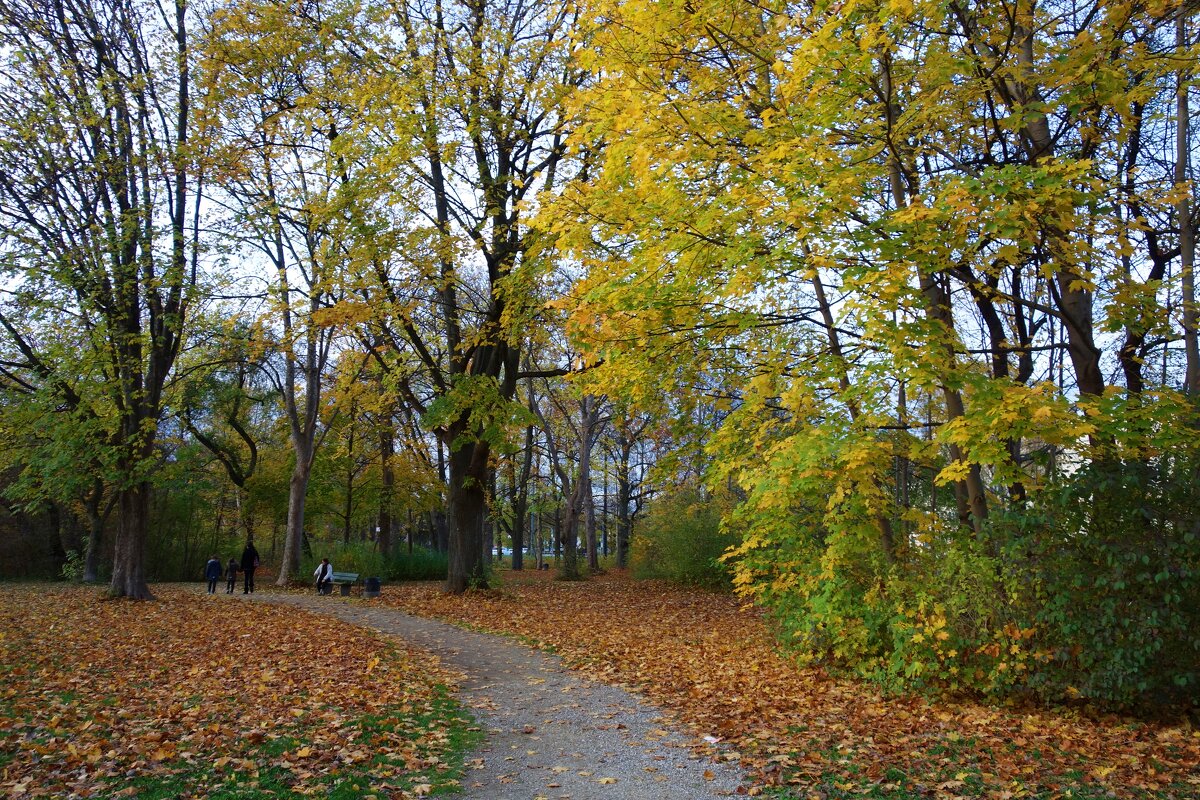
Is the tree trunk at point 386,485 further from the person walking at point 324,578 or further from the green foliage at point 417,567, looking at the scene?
the person walking at point 324,578

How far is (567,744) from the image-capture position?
20.2ft

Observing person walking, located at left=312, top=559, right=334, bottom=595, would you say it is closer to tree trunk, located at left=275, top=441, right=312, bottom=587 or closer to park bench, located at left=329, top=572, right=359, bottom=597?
park bench, located at left=329, top=572, right=359, bottom=597

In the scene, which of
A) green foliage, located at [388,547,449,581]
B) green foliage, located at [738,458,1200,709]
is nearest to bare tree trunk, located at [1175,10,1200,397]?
green foliage, located at [738,458,1200,709]

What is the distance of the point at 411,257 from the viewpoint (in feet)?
52.9

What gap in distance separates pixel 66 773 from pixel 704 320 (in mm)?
6222

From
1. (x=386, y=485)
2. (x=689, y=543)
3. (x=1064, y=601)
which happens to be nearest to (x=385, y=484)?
(x=386, y=485)

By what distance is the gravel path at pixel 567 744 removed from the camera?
5.09 meters

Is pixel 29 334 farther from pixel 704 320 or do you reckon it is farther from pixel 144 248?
pixel 704 320

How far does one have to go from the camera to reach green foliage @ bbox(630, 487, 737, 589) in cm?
2172

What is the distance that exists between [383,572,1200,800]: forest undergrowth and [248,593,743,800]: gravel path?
0.33 meters

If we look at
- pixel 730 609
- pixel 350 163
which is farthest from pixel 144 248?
pixel 730 609

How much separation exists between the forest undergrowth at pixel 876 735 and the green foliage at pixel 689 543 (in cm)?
1051

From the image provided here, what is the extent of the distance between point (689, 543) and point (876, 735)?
1623 cm

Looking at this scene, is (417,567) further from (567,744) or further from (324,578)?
(567,744)
